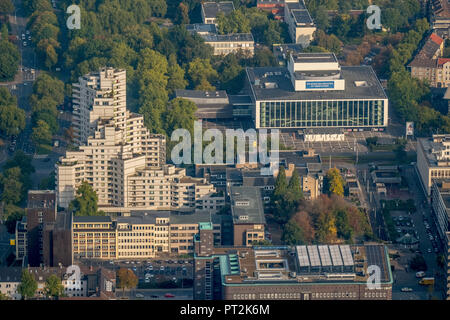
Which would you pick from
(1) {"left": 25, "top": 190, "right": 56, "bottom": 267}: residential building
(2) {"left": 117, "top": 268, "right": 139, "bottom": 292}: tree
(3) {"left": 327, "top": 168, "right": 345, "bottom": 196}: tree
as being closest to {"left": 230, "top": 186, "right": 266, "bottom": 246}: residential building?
(3) {"left": 327, "top": 168, "right": 345, "bottom": 196}: tree

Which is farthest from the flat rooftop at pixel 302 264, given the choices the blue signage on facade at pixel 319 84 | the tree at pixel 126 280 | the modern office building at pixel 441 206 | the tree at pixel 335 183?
the blue signage on facade at pixel 319 84

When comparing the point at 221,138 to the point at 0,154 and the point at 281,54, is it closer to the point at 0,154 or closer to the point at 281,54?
the point at 0,154

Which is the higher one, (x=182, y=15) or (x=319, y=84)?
(x=182, y=15)

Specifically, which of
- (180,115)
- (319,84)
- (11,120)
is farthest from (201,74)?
(11,120)

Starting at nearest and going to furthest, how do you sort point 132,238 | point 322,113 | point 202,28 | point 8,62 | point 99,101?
1. point 132,238
2. point 99,101
3. point 322,113
4. point 8,62
5. point 202,28

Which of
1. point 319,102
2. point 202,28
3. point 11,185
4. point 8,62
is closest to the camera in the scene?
point 11,185

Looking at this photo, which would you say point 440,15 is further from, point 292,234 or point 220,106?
point 292,234
